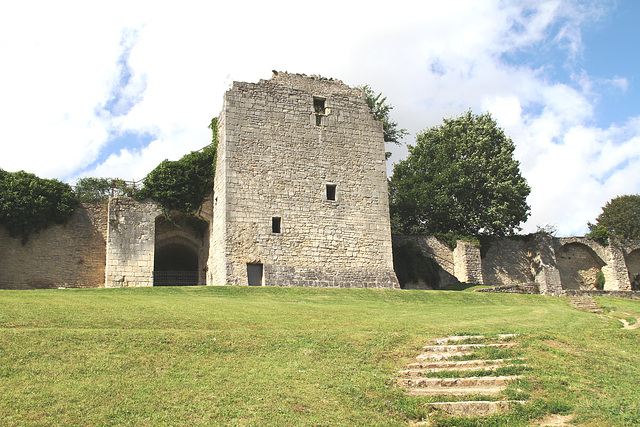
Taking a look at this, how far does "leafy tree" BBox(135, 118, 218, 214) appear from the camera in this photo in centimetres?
2224

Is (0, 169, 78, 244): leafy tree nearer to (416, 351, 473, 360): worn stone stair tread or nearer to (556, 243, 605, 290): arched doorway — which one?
(416, 351, 473, 360): worn stone stair tread

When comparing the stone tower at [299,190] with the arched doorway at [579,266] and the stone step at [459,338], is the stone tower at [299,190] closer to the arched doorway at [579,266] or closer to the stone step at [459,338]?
the stone step at [459,338]

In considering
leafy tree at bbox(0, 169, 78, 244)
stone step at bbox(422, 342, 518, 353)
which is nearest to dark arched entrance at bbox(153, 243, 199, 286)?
leafy tree at bbox(0, 169, 78, 244)

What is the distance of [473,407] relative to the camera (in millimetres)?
7809

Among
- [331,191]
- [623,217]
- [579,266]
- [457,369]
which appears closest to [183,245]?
[331,191]

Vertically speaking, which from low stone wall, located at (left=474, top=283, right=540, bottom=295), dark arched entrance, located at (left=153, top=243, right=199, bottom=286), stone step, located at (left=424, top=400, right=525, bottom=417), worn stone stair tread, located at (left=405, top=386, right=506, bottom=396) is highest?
dark arched entrance, located at (left=153, top=243, right=199, bottom=286)

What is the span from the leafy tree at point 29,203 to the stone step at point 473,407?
18.0m

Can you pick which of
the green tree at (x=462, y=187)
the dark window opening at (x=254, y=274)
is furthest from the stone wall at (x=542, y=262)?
the dark window opening at (x=254, y=274)

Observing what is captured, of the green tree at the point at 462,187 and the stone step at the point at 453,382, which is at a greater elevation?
the green tree at the point at 462,187

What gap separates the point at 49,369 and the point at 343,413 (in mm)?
4118

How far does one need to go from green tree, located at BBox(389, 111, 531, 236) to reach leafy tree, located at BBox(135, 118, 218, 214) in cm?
1167

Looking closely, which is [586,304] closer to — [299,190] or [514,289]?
[514,289]

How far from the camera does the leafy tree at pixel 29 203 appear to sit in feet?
68.5

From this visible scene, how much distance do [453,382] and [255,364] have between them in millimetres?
3029
